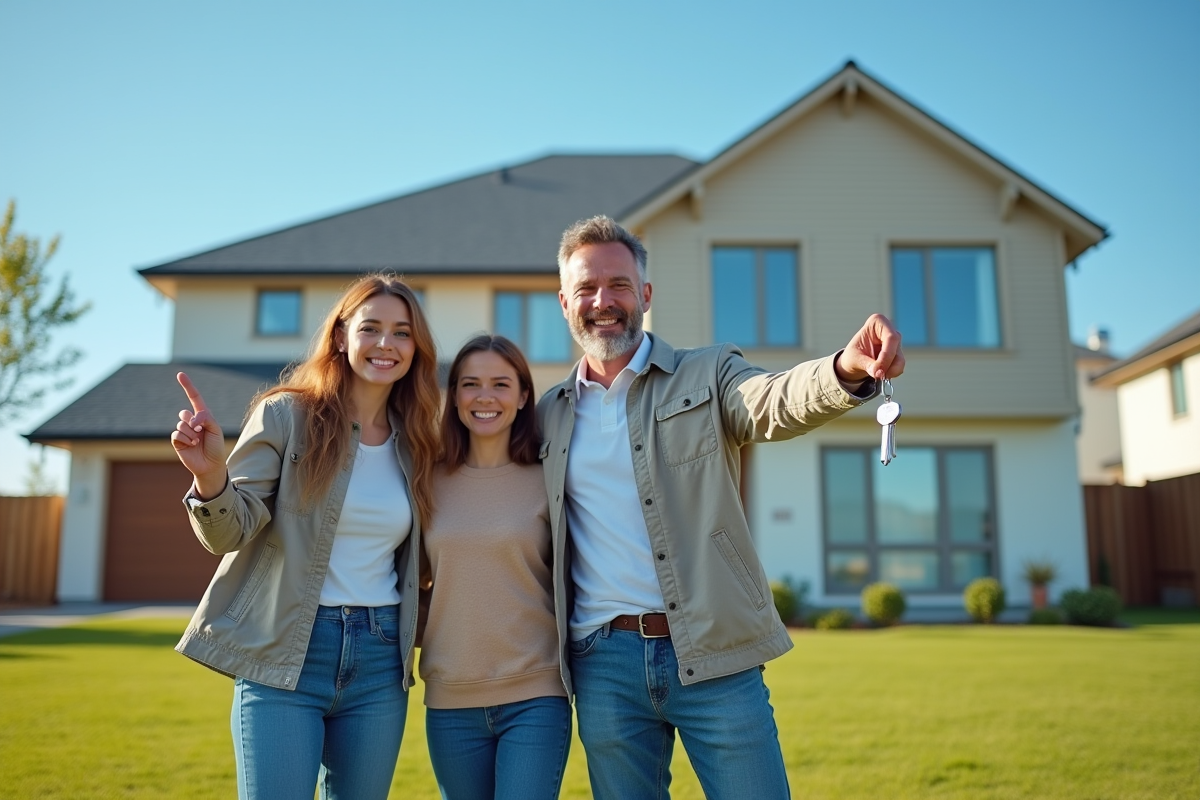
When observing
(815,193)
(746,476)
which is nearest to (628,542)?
(746,476)

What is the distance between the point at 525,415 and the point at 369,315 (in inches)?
27.7

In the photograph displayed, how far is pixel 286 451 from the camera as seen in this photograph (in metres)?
3.10

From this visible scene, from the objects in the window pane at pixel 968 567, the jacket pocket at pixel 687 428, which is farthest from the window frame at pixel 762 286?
the jacket pocket at pixel 687 428

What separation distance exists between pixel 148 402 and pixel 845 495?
12424mm

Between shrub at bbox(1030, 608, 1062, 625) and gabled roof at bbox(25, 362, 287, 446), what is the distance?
489 inches

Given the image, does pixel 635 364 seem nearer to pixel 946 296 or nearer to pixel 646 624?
pixel 646 624

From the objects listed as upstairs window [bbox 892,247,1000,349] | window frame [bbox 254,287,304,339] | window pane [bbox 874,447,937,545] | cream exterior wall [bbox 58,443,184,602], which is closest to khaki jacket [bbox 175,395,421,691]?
window pane [bbox 874,447,937,545]

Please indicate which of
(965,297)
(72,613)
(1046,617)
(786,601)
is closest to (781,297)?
(965,297)

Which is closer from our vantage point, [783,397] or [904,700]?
[783,397]

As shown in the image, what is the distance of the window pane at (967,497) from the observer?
1510 centimetres

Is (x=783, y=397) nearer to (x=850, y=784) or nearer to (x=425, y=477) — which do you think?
(x=425, y=477)

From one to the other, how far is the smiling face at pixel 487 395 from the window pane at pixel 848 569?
1231 centimetres

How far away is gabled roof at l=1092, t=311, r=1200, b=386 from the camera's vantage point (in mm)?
20500

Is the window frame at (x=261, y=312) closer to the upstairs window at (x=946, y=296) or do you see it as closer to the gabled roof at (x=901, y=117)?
the gabled roof at (x=901, y=117)
